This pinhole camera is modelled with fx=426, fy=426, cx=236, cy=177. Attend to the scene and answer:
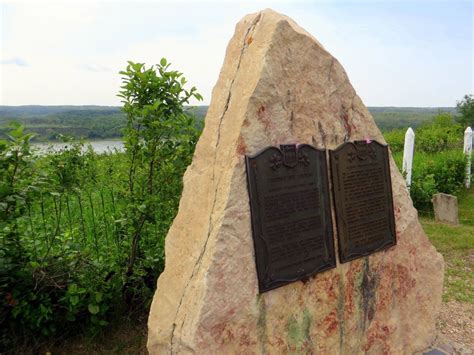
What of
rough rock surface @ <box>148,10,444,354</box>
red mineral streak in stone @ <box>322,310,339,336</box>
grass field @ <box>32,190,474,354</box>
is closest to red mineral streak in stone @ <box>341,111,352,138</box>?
rough rock surface @ <box>148,10,444,354</box>

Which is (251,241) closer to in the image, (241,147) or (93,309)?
(241,147)

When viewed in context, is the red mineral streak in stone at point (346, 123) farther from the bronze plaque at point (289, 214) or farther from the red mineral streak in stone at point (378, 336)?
the red mineral streak in stone at point (378, 336)

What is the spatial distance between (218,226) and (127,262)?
1.67m

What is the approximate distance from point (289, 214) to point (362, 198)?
0.69m

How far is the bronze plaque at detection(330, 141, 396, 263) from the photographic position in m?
2.90

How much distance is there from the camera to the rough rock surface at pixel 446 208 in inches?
297

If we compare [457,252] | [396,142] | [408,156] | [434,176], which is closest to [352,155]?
[457,252]

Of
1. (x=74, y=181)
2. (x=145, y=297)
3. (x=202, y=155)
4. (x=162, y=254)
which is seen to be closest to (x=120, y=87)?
(x=74, y=181)

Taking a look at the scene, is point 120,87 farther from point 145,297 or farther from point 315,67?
point 145,297

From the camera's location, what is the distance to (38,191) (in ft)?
8.95

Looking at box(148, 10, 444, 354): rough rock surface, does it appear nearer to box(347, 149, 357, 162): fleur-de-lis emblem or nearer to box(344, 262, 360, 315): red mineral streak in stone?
box(344, 262, 360, 315): red mineral streak in stone

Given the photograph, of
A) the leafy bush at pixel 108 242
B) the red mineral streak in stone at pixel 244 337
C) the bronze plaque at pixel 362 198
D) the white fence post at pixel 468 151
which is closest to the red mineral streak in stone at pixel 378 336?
the bronze plaque at pixel 362 198

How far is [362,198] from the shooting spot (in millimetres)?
3021

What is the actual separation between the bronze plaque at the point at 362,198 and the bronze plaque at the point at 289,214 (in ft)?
0.41
